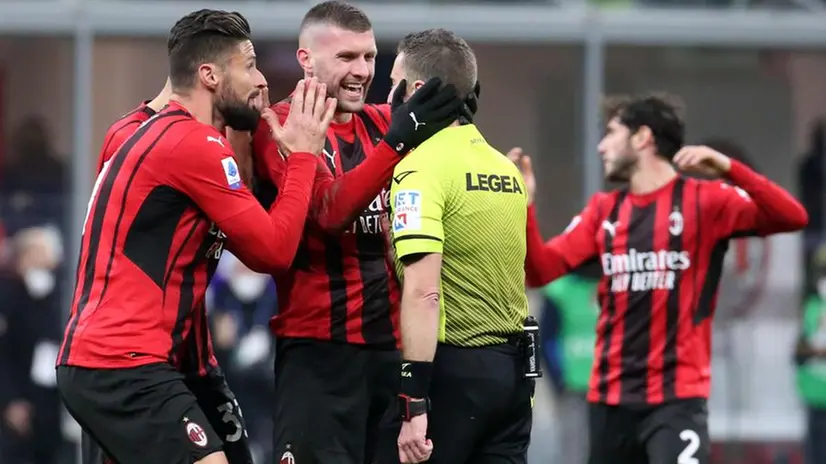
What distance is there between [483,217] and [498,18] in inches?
243

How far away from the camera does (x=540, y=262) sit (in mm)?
7168

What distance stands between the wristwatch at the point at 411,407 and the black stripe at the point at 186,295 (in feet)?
2.49

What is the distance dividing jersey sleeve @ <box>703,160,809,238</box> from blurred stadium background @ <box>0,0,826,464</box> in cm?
395

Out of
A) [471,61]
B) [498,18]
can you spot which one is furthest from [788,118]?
[471,61]

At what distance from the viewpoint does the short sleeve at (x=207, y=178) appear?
201 inches

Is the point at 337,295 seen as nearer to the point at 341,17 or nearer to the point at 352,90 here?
the point at 352,90

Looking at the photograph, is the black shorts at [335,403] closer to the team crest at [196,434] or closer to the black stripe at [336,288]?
the black stripe at [336,288]

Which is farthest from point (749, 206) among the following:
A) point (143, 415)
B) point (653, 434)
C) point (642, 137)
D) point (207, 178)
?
point (143, 415)

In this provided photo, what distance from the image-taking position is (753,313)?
11.5 meters

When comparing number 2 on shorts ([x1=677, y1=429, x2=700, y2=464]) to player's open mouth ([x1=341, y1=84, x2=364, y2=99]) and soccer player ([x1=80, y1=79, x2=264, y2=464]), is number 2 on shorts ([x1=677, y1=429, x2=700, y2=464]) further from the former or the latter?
player's open mouth ([x1=341, y1=84, x2=364, y2=99])

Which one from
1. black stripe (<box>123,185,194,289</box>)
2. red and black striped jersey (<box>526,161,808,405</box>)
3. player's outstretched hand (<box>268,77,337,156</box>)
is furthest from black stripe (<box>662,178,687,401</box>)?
black stripe (<box>123,185,194,289</box>)

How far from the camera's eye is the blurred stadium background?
1059cm

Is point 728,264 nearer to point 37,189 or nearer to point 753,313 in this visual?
point 753,313

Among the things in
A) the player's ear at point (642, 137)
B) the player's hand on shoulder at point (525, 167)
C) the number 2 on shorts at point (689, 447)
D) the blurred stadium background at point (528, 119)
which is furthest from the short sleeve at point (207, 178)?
the blurred stadium background at point (528, 119)
